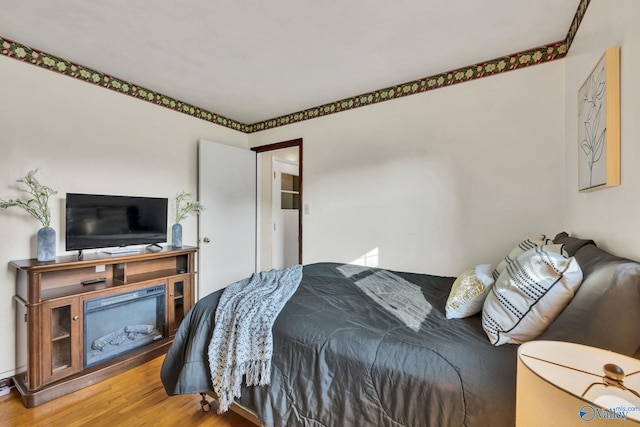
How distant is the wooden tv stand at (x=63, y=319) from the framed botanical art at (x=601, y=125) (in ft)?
9.73

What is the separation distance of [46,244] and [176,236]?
962mm

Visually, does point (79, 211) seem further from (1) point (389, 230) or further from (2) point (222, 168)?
(1) point (389, 230)

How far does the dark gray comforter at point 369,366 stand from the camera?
2.99 ft

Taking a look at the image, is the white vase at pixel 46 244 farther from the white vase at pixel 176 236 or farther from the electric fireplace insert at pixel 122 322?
the white vase at pixel 176 236

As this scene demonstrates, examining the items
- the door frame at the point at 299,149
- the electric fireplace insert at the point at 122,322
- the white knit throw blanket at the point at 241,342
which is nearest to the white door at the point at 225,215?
the door frame at the point at 299,149

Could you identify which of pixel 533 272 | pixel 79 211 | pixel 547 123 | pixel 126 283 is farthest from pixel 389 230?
pixel 79 211

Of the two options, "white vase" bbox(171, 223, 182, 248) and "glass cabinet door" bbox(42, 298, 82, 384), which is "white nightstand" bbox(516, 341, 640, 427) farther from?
"white vase" bbox(171, 223, 182, 248)

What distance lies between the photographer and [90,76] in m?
2.37

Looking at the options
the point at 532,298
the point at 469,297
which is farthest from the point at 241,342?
the point at 532,298

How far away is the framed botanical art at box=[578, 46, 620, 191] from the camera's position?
3.85 ft

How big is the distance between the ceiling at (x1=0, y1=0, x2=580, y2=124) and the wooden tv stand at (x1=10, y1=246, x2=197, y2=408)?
1.57m

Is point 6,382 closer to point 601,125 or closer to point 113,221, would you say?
point 113,221

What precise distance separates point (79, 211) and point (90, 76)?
117cm

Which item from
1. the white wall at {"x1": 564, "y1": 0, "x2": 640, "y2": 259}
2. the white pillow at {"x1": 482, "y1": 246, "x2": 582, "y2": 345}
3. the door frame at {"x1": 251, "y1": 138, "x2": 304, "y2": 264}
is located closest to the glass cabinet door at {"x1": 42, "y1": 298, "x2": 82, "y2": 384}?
the door frame at {"x1": 251, "y1": 138, "x2": 304, "y2": 264}
